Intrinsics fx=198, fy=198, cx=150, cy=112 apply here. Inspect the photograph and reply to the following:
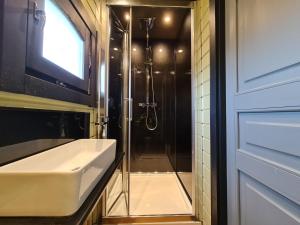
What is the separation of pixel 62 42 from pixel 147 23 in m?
2.27

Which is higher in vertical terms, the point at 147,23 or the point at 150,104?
the point at 147,23

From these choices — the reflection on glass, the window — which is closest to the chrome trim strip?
the window

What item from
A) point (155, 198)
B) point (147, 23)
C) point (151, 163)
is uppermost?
point (147, 23)

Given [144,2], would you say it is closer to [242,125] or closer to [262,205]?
[242,125]

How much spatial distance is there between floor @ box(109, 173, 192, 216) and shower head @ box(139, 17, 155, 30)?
245cm

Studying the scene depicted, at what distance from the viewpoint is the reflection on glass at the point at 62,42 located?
34.1 inches

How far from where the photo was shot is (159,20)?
9.73 ft

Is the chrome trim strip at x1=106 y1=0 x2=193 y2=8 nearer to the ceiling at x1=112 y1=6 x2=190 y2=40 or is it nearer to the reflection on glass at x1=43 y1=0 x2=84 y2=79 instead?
the ceiling at x1=112 y1=6 x2=190 y2=40

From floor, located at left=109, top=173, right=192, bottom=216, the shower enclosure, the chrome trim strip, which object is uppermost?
the chrome trim strip

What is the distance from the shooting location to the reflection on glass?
87 centimetres

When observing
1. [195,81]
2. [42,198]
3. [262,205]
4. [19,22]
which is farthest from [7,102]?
[195,81]

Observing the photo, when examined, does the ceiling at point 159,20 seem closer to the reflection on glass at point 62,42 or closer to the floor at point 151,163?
the reflection on glass at point 62,42

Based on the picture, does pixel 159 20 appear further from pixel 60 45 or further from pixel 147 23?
pixel 60 45

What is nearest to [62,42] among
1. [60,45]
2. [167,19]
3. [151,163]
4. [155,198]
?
[60,45]
